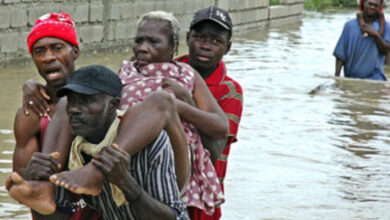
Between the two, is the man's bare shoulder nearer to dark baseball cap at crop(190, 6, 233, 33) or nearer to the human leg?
the human leg

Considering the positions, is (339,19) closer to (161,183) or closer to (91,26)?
(91,26)

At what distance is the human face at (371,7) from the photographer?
9781mm

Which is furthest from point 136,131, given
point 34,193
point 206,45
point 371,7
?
point 371,7

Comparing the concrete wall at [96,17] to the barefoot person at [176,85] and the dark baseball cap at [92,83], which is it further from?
the dark baseball cap at [92,83]

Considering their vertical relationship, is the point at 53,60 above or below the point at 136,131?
above

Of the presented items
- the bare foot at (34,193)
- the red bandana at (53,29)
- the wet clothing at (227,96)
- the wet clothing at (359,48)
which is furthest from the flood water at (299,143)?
the bare foot at (34,193)

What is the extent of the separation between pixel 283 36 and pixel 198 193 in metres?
15.8

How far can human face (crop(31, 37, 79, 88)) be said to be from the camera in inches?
143

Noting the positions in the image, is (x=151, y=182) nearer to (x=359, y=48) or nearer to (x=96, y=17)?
(x=359, y=48)

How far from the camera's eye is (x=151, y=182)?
3113 mm

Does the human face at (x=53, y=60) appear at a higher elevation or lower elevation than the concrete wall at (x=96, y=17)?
higher

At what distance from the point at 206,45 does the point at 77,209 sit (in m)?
0.99

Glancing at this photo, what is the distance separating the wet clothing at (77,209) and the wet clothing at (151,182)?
69mm

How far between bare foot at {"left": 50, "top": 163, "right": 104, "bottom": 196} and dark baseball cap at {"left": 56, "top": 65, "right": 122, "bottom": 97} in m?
0.27
